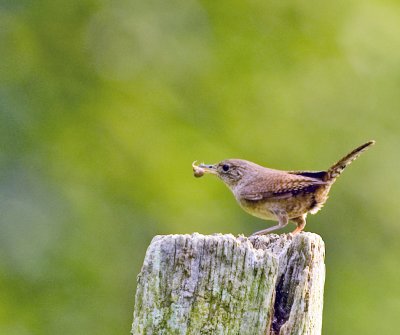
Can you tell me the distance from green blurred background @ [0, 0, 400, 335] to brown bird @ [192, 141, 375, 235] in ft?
10.3

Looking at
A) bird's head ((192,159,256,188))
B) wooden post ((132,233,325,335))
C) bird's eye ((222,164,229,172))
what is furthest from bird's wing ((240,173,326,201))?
wooden post ((132,233,325,335))

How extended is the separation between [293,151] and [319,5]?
173cm

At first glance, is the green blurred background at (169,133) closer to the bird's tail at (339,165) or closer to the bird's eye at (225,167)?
the bird's eye at (225,167)

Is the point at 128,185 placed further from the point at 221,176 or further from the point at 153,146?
the point at 221,176

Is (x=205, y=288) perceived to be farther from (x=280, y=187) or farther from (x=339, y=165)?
(x=280, y=187)

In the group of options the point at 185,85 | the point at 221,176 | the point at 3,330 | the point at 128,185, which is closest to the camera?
the point at 221,176

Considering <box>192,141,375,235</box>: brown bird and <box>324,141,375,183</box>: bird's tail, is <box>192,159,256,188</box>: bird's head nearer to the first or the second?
<box>192,141,375,235</box>: brown bird

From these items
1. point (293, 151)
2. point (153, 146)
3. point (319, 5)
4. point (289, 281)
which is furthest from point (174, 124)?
point (289, 281)

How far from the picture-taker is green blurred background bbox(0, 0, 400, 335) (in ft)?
33.6

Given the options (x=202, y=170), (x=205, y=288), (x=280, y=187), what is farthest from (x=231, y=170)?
(x=205, y=288)

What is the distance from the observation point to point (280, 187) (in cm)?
690

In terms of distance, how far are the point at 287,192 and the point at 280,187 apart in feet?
0.23

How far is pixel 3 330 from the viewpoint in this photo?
992cm

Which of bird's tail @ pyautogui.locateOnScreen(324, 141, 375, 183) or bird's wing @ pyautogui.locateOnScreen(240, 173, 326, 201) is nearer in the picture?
bird's tail @ pyautogui.locateOnScreen(324, 141, 375, 183)
